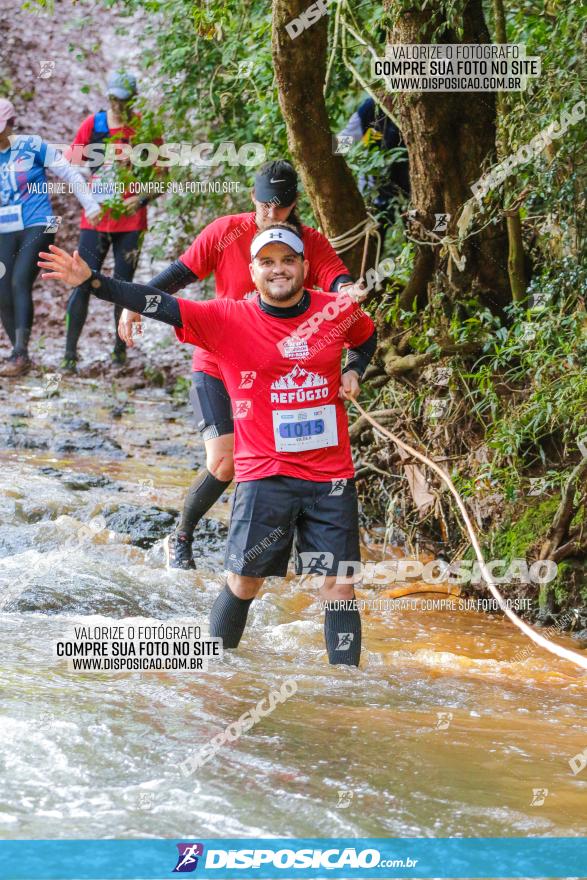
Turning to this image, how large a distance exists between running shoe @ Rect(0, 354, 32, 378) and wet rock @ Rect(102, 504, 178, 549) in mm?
3939

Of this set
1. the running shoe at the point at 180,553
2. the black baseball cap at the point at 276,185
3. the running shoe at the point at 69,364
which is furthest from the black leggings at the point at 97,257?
the black baseball cap at the point at 276,185

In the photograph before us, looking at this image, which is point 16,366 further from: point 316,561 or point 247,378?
point 316,561

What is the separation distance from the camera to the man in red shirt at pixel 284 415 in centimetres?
406

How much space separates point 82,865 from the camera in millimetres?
2670

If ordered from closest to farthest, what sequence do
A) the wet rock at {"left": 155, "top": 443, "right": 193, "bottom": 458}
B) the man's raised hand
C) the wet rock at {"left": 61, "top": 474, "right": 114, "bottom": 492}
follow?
the man's raised hand
the wet rock at {"left": 61, "top": 474, "right": 114, "bottom": 492}
the wet rock at {"left": 155, "top": 443, "right": 193, "bottom": 458}

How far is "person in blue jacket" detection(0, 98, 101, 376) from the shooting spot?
935 centimetres

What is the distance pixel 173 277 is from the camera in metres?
4.89

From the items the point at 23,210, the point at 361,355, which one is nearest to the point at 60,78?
the point at 23,210

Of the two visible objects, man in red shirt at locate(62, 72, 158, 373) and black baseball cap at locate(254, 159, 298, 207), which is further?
man in red shirt at locate(62, 72, 158, 373)

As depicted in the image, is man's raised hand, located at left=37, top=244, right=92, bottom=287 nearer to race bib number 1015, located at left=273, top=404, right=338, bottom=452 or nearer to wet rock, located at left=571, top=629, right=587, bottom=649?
race bib number 1015, located at left=273, top=404, right=338, bottom=452

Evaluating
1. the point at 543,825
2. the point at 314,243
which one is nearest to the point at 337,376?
the point at 314,243

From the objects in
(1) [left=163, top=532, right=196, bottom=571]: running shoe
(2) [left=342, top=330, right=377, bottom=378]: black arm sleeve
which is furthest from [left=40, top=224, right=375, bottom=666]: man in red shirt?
(1) [left=163, top=532, right=196, bottom=571]: running shoe

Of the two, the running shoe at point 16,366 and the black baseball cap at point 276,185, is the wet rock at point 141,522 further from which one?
the running shoe at point 16,366

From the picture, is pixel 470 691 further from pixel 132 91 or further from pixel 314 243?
pixel 132 91
